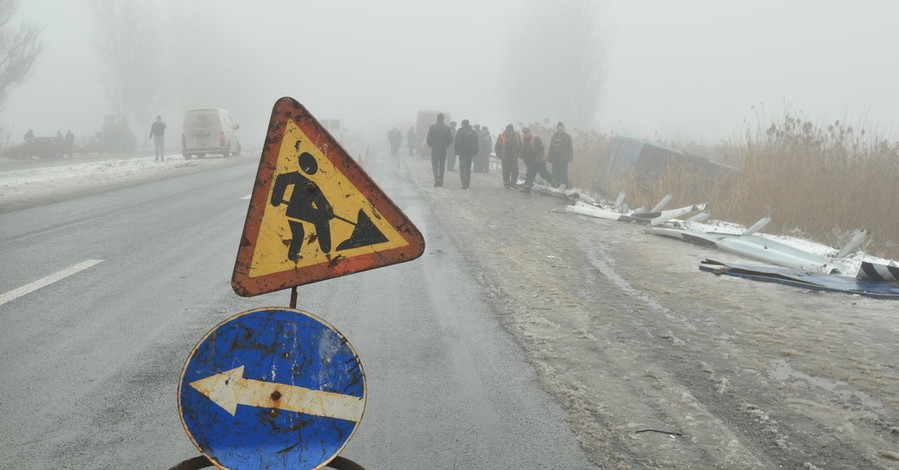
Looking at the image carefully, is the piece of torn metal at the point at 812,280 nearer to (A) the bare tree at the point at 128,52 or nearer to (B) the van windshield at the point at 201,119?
(B) the van windshield at the point at 201,119

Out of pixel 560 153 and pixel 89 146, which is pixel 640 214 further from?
pixel 89 146

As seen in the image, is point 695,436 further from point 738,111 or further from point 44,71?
point 44,71

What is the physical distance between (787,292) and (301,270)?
5.97m

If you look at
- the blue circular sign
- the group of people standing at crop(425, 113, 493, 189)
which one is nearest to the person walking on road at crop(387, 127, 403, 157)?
the group of people standing at crop(425, 113, 493, 189)

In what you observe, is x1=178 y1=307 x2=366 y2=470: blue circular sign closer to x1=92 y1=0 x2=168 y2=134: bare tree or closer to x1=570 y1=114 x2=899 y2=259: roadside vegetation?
x1=570 y1=114 x2=899 y2=259: roadside vegetation

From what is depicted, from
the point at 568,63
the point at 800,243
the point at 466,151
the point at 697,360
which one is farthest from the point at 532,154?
the point at 568,63

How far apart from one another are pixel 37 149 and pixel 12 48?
6897mm

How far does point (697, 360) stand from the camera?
199 inches

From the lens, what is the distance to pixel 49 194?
16281 millimetres

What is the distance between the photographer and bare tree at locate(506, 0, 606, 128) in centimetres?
5462

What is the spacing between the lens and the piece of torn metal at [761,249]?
8.81m

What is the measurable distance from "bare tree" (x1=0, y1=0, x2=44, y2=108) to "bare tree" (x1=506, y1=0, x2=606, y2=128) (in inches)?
1267

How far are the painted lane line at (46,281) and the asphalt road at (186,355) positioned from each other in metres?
0.03

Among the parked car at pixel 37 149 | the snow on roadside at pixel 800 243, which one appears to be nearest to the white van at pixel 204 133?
the parked car at pixel 37 149
